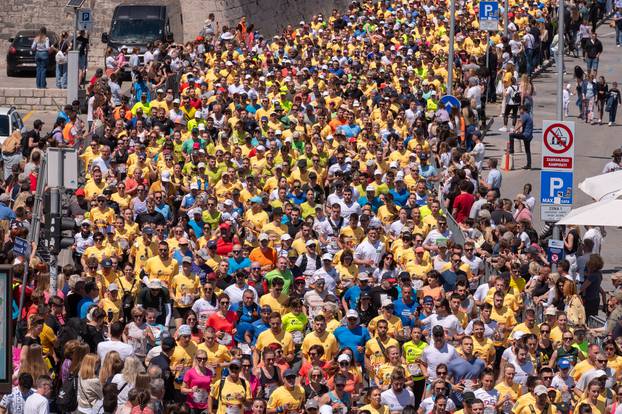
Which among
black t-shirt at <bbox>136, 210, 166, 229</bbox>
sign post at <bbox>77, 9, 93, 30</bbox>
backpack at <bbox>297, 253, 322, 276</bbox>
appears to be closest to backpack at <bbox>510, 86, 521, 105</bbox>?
sign post at <bbox>77, 9, 93, 30</bbox>

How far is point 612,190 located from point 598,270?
147cm

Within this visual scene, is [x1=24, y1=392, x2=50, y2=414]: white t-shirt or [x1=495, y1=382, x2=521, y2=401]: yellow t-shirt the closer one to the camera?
[x1=24, y1=392, x2=50, y2=414]: white t-shirt

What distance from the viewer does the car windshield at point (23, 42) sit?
142 feet

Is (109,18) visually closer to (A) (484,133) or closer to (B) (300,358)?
(A) (484,133)

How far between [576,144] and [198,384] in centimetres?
1938

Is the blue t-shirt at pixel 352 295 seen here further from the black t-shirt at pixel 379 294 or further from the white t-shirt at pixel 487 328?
the white t-shirt at pixel 487 328

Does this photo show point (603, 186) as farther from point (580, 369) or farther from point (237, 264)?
point (237, 264)

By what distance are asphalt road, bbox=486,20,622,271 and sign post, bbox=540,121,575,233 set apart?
16.4 feet

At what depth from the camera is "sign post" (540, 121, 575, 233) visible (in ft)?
74.3

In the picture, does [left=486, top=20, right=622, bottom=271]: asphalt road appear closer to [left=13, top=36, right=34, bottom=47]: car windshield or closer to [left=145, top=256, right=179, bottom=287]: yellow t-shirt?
Result: [left=145, top=256, right=179, bottom=287]: yellow t-shirt

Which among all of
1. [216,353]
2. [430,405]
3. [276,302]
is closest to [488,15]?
[276,302]

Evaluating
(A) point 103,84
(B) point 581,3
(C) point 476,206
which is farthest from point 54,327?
(B) point 581,3

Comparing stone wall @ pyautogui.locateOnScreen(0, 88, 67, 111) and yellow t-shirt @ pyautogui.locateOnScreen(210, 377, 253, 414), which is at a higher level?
stone wall @ pyautogui.locateOnScreen(0, 88, 67, 111)

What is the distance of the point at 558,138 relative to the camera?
2281 centimetres
